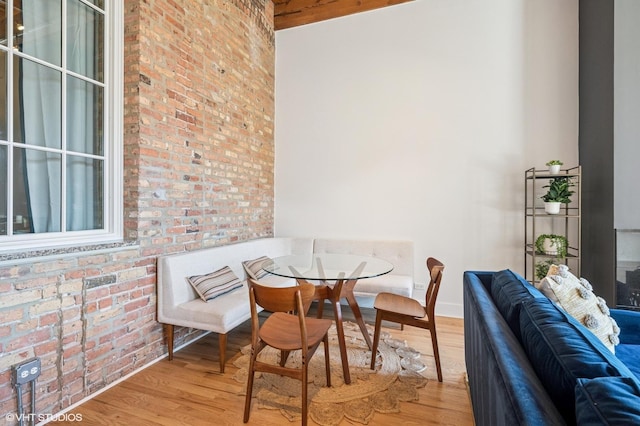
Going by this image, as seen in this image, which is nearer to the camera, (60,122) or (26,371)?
(26,371)

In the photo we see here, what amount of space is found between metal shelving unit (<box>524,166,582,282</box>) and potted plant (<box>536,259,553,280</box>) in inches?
1.5

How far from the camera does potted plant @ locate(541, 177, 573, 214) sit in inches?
116

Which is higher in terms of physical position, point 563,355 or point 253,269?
point 563,355

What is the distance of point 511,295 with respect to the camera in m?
1.50

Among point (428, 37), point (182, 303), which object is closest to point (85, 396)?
point (182, 303)

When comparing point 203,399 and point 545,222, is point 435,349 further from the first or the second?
point 545,222

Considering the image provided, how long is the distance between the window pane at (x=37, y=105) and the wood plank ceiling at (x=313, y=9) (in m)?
3.03

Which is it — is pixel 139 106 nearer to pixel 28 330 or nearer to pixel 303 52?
pixel 28 330

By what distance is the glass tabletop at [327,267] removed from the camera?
2.22 m

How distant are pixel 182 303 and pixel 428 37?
3.82 m

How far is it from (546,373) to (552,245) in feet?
8.44

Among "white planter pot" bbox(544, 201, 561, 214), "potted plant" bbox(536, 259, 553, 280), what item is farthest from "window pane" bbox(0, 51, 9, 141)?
"potted plant" bbox(536, 259, 553, 280)

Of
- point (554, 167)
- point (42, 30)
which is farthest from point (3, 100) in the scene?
point (554, 167)

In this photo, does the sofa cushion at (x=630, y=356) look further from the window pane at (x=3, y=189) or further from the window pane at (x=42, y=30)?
the window pane at (x=42, y=30)
